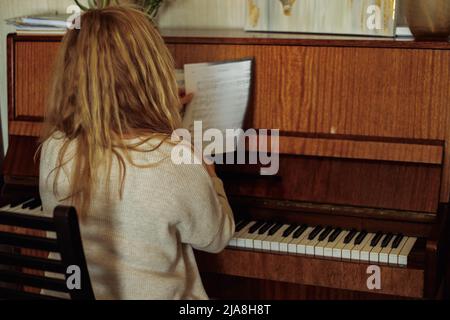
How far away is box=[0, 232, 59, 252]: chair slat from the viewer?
5.10 feet

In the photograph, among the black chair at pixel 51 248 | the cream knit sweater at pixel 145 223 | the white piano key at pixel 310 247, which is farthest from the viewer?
the white piano key at pixel 310 247

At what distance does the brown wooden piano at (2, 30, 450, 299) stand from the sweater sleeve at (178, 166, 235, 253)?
0.43 meters

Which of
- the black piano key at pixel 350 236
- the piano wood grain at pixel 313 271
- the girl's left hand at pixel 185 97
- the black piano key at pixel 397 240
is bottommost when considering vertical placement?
the piano wood grain at pixel 313 271

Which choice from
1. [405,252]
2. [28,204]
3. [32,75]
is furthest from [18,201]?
[405,252]

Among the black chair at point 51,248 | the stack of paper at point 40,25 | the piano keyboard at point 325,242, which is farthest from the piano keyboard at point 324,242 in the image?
the stack of paper at point 40,25

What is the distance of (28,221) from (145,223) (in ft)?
1.01

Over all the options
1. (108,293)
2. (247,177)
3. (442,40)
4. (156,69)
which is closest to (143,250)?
(108,293)

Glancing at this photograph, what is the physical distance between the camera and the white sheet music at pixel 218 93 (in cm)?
239

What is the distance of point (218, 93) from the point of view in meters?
2.43

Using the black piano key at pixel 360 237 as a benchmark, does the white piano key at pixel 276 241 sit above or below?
below

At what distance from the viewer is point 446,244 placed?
236cm

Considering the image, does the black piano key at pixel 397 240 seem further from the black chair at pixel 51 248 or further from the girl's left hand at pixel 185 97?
the black chair at pixel 51 248

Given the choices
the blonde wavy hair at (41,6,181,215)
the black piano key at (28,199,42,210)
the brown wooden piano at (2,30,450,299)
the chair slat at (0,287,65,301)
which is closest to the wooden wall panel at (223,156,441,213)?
the brown wooden piano at (2,30,450,299)

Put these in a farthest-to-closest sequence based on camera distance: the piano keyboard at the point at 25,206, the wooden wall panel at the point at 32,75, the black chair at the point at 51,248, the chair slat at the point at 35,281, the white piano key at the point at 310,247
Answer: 1. the wooden wall panel at the point at 32,75
2. the piano keyboard at the point at 25,206
3. the white piano key at the point at 310,247
4. the chair slat at the point at 35,281
5. the black chair at the point at 51,248
